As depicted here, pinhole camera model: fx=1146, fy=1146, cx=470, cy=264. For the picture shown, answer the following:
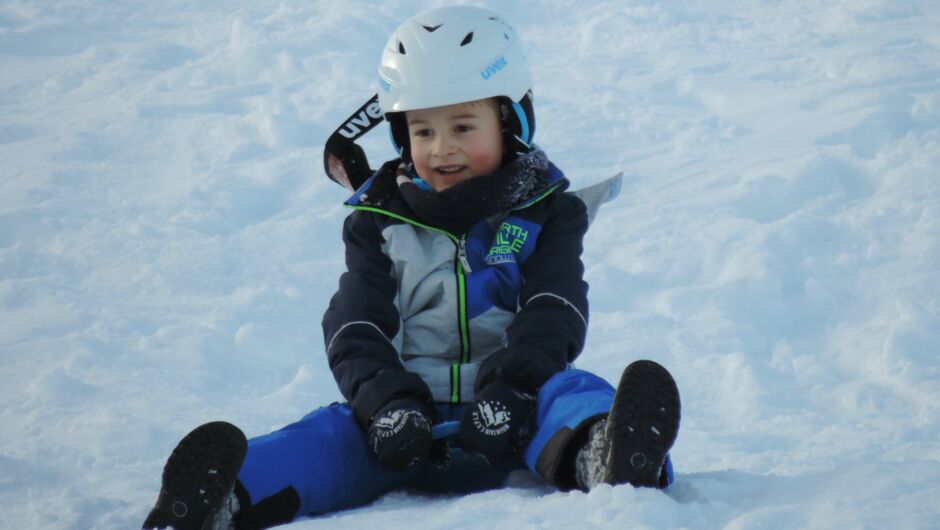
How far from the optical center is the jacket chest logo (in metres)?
3.25

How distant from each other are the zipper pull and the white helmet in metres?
0.39

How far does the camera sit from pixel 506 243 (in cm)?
326

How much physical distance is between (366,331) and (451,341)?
0.28 metres

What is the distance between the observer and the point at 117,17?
8.55 meters

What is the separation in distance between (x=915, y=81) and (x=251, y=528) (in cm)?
535

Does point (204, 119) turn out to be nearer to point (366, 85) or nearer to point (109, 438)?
point (366, 85)

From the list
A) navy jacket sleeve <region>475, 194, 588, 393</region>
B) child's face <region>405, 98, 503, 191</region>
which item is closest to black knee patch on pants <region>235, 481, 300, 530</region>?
navy jacket sleeve <region>475, 194, 588, 393</region>

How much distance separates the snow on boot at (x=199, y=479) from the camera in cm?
240

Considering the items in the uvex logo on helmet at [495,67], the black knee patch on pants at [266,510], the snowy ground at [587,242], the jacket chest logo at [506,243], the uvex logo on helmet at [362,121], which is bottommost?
the snowy ground at [587,242]

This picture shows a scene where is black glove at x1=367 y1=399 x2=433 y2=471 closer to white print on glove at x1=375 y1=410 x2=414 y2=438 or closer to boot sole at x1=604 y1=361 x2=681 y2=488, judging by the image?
white print on glove at x1=375 y1=410 x2=414 y2=438

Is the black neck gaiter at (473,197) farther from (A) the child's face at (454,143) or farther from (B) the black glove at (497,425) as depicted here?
(B) the black glove at (497,425)

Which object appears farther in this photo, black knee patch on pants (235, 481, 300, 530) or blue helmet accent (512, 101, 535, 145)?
blue helmet accent (512, 101, 535, 145)

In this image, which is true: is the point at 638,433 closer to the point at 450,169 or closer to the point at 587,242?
the point at 450,169

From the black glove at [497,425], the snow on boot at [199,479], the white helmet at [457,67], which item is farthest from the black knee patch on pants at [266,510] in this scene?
the white helmet at [457,67]
